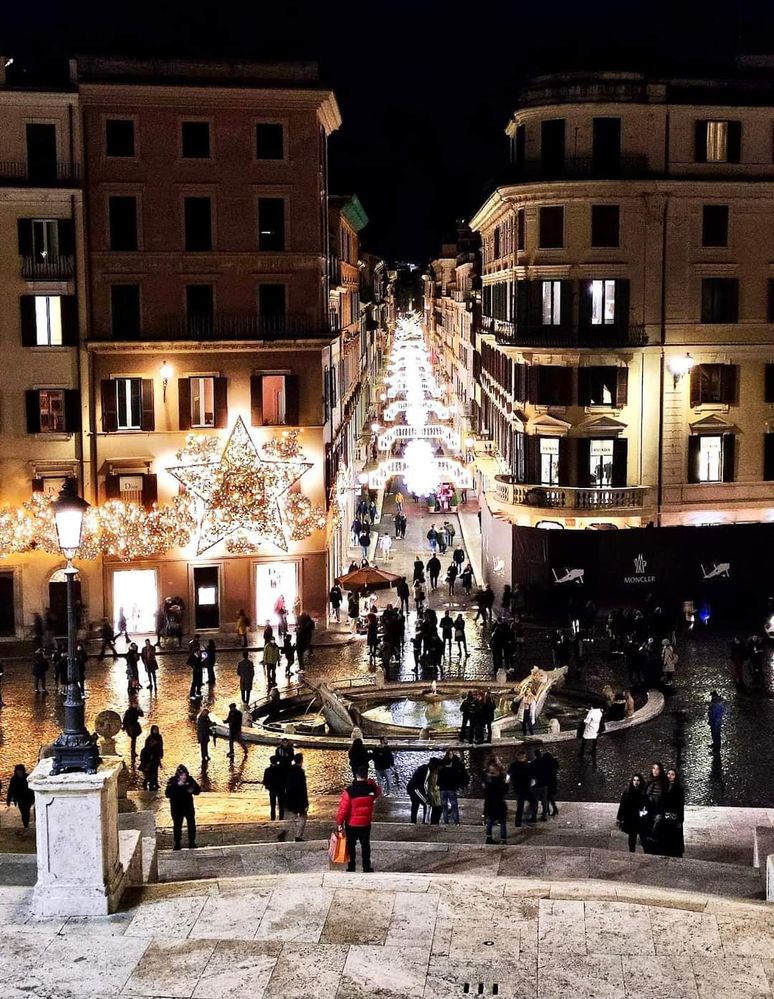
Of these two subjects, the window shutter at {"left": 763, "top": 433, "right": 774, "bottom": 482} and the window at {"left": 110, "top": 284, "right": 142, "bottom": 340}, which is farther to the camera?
the window shutter at {"left": 763, "top": 433, "right": 774, "bottom": 482}

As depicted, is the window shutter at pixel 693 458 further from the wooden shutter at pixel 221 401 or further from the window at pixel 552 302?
the wooden shutter at pixel 221 401

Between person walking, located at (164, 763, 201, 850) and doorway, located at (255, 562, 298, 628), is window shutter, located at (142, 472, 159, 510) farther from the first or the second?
person walking, located at (164, 763, 201, 850)

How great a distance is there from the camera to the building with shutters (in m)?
45.9

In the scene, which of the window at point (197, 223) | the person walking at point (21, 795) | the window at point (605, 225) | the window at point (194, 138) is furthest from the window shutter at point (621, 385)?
the person walking at point (21, 795)

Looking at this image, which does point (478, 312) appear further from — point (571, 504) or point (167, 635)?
point (167, 635)

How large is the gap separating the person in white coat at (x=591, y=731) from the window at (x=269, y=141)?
21755 millimetres

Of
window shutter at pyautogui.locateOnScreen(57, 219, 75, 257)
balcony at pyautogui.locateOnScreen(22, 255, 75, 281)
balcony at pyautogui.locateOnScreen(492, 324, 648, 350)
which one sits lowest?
balcony at pyautogui.locateOnScreen(492, 324, 648, 350)

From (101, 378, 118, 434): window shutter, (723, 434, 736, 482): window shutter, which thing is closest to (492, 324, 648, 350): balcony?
(723, 434, 736, 482): window shutter

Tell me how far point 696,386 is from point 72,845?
34.8 meters

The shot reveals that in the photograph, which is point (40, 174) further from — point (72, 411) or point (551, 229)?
point (551, 229)

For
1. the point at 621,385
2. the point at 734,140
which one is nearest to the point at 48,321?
the point at 621,385

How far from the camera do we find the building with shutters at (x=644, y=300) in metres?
45.9

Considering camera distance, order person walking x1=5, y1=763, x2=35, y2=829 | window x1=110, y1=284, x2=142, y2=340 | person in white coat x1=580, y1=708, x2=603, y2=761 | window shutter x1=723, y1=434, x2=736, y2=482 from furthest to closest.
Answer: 1. window shutter x1=723, y1=434, x2=736, y2=482
2. window x1=110, y1=284, x2=142, y2=340
3. person in white coat x1=580, y1=708, x2=603, y2=761
4. person walking x1=5, y1=763, x2=35, y2=829

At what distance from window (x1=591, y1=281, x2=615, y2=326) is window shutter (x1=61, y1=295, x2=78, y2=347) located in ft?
52.6
